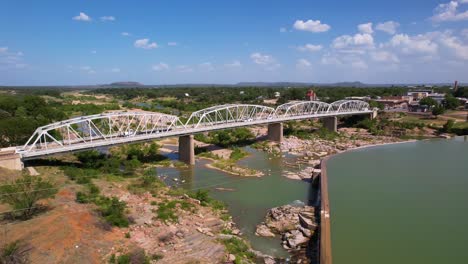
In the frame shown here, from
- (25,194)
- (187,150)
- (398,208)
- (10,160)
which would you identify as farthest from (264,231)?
(10,160)

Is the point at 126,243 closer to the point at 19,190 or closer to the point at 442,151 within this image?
the point at 19,190

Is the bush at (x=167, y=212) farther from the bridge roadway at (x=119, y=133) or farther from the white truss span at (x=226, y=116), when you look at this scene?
the white truss span at (x=226, y=116)

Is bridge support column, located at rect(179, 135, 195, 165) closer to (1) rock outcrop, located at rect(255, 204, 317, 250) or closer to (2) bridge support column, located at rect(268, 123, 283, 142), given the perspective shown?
(1) rock outcrop, located at rect(255, 204, 317, 250)

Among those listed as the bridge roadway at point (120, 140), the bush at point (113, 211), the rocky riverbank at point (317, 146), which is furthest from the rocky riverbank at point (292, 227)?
the bridge roadway at point (120, 140)

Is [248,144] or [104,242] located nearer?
[104,242]

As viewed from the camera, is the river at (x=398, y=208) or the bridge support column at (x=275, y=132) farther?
the bridge support column at (x=275, y=132)

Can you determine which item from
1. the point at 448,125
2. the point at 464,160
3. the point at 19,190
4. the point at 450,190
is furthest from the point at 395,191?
the point at 448,125

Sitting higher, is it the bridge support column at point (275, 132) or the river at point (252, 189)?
the bridge support column at point (275, 132)
